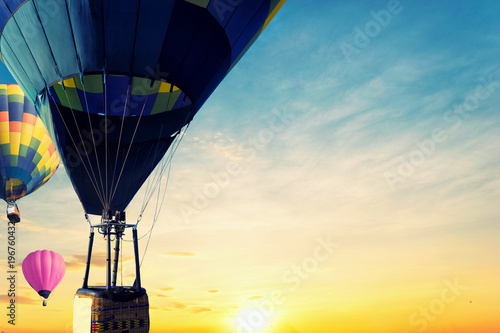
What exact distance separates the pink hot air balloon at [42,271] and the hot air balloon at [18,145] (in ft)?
13.6

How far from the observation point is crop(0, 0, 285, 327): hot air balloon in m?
8.57

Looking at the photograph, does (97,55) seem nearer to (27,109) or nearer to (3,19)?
(3,19)

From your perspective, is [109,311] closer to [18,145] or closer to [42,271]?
[18,145]

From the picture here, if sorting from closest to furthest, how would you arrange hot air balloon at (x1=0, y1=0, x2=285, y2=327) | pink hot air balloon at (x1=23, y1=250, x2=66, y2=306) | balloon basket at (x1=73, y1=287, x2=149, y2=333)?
balloon basket at (x1=73, y1=287, x2=149, y2=333) → hot air balloon at (x1=0, y1=0, x2=285, y2=327) → pink hot air balloon at (x1=23, y1=250, x2=66, y2=306)

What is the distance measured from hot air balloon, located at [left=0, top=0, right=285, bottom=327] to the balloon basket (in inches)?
2.2

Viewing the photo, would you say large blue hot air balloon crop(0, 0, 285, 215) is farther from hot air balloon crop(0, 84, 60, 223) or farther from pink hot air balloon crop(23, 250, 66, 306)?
pink hot air balloon crop(23, 250, 66, 306)

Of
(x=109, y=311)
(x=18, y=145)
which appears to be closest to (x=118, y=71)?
(x=109, y=311)

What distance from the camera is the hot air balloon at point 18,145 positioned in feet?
62.2

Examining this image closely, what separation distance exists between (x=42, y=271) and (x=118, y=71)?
62.7 ft

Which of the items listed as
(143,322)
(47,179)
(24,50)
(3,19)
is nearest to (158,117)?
(24,50)

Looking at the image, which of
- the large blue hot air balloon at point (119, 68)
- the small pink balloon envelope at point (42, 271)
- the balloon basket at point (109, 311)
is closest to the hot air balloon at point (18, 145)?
the small pink balloon envelope at point (42, 271)

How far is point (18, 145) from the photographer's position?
1916 centimetres

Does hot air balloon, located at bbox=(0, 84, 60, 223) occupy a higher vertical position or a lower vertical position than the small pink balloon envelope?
higher

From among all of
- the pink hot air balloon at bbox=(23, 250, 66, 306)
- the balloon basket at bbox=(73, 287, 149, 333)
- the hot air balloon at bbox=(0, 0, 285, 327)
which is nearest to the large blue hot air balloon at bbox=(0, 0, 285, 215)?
the hot air balloon at bbox=(0, 0, 285, 327)
